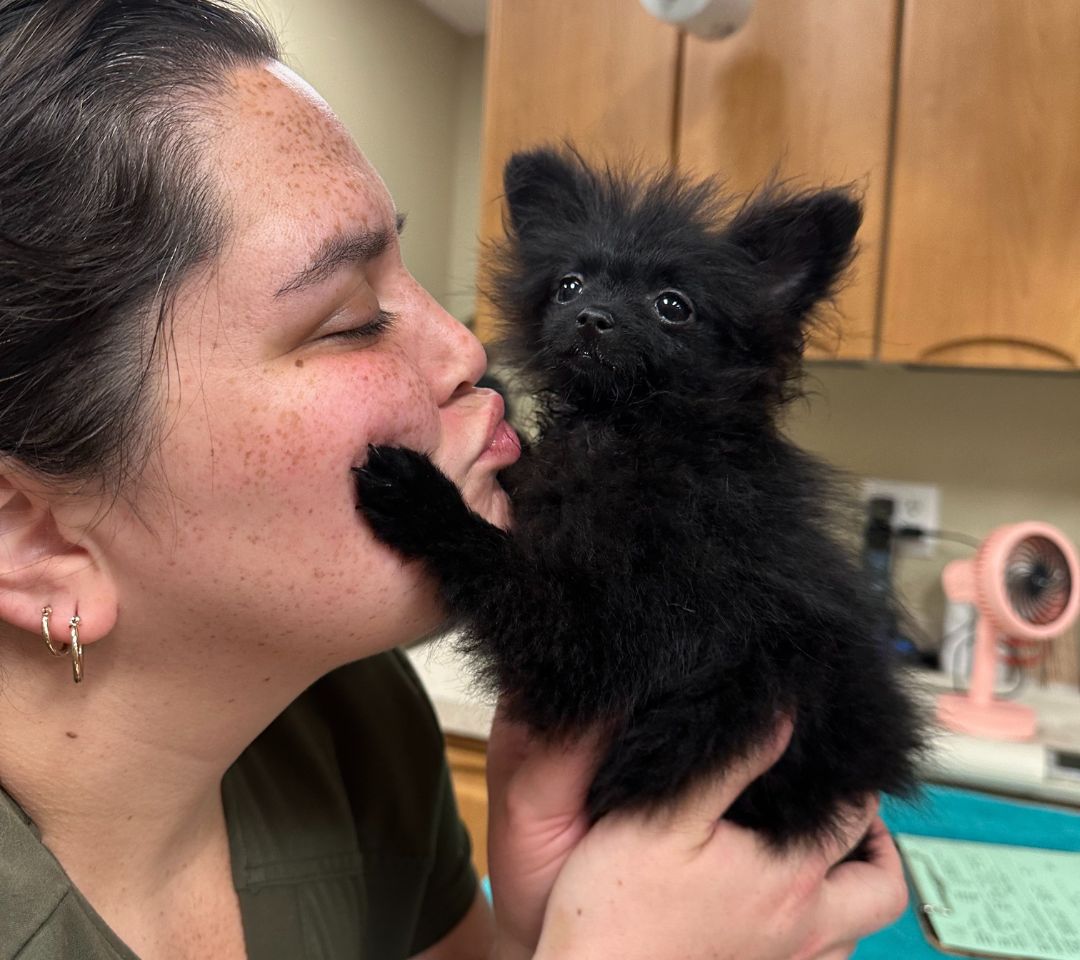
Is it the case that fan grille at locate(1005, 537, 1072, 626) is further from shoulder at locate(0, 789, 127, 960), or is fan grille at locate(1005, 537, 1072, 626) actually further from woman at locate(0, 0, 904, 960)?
shoulder at locate(0, 789, 127, 960)

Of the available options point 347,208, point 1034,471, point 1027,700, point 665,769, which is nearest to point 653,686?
point 665,769

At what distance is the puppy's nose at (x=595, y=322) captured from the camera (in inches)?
36.9

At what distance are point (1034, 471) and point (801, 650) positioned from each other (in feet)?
6.64

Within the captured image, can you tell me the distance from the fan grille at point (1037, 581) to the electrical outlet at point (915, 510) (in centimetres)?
60

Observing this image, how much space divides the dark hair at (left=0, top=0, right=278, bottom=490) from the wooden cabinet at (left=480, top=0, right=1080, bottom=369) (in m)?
1.56

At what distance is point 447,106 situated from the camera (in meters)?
3.42

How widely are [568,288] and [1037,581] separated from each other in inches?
59.6

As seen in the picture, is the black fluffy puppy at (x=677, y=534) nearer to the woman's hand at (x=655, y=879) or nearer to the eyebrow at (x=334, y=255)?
the woman's hand at (x=655, y=879)

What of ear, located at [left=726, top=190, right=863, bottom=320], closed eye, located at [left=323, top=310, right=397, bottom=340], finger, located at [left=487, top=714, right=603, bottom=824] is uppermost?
ear, located at [left=726, top=190, right=863, bottom=320]

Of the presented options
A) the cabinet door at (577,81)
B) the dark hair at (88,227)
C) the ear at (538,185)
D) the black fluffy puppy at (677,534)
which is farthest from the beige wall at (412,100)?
the dark hair at (88,227)

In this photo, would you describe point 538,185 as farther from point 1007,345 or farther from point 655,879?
point 1007,345

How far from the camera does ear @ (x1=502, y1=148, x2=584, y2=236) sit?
117 cm

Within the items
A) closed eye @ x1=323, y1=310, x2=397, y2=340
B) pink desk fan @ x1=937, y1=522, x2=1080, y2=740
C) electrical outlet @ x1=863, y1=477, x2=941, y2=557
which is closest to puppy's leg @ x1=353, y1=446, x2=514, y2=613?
closed eye @ x1=323, y1=310, x2=397, y2=340

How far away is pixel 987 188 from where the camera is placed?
83.3 inches
